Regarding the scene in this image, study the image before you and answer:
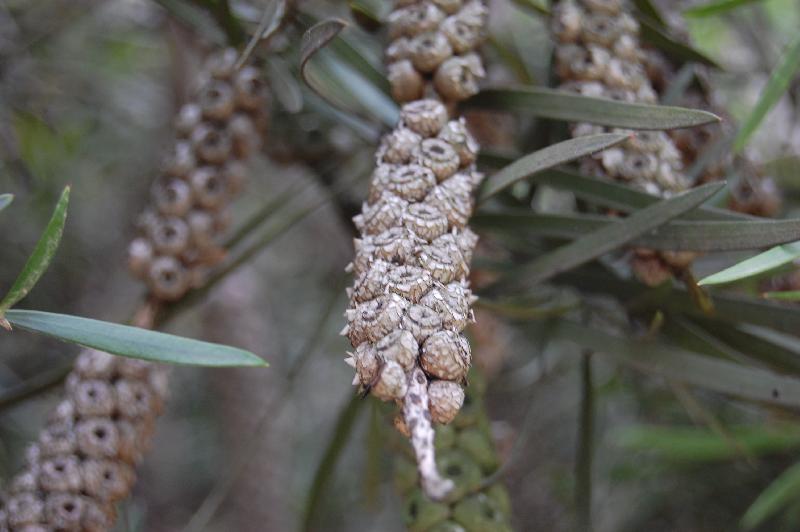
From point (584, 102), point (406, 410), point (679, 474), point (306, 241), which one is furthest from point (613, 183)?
point (306, 241)

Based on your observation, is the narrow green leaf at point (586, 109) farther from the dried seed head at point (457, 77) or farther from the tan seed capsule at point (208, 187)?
the tan seed capsule at point (208, 187)

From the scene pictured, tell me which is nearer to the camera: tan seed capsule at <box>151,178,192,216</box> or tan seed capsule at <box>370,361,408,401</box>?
tan seed capsule at <box>370,361,408,401</box>

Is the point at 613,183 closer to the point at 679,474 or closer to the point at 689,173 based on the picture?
the point at 689,173

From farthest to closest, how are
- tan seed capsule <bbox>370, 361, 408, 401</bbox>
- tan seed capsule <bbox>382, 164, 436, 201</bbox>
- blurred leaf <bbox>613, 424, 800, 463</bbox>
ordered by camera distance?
1. blurred leaf <bbox>613, 424, 800, 463</bbox>
2. tan seed capsule <bbox>382, 164, 436, 201</bbox>
3. tan seed capsule <bbox>370, 361, 408, 401</bbox>

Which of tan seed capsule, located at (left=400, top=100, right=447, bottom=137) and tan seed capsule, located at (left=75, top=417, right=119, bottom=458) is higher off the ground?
tan seed capsule, located at (left=400, top=100, right=447, bottom=137)

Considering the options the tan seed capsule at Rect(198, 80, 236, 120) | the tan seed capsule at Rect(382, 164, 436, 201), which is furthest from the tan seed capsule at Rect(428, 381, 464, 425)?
the tan seed capsule at Rect(198, 80, 236, 120)

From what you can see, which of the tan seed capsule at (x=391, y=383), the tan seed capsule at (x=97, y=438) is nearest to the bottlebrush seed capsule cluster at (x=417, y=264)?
the tan seed capsule at (x=391, y=383)

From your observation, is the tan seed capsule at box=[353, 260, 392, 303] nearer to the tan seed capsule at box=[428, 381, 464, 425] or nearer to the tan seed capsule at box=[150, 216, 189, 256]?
the tan seed capsule at box=[428, 381, 464, 425]
